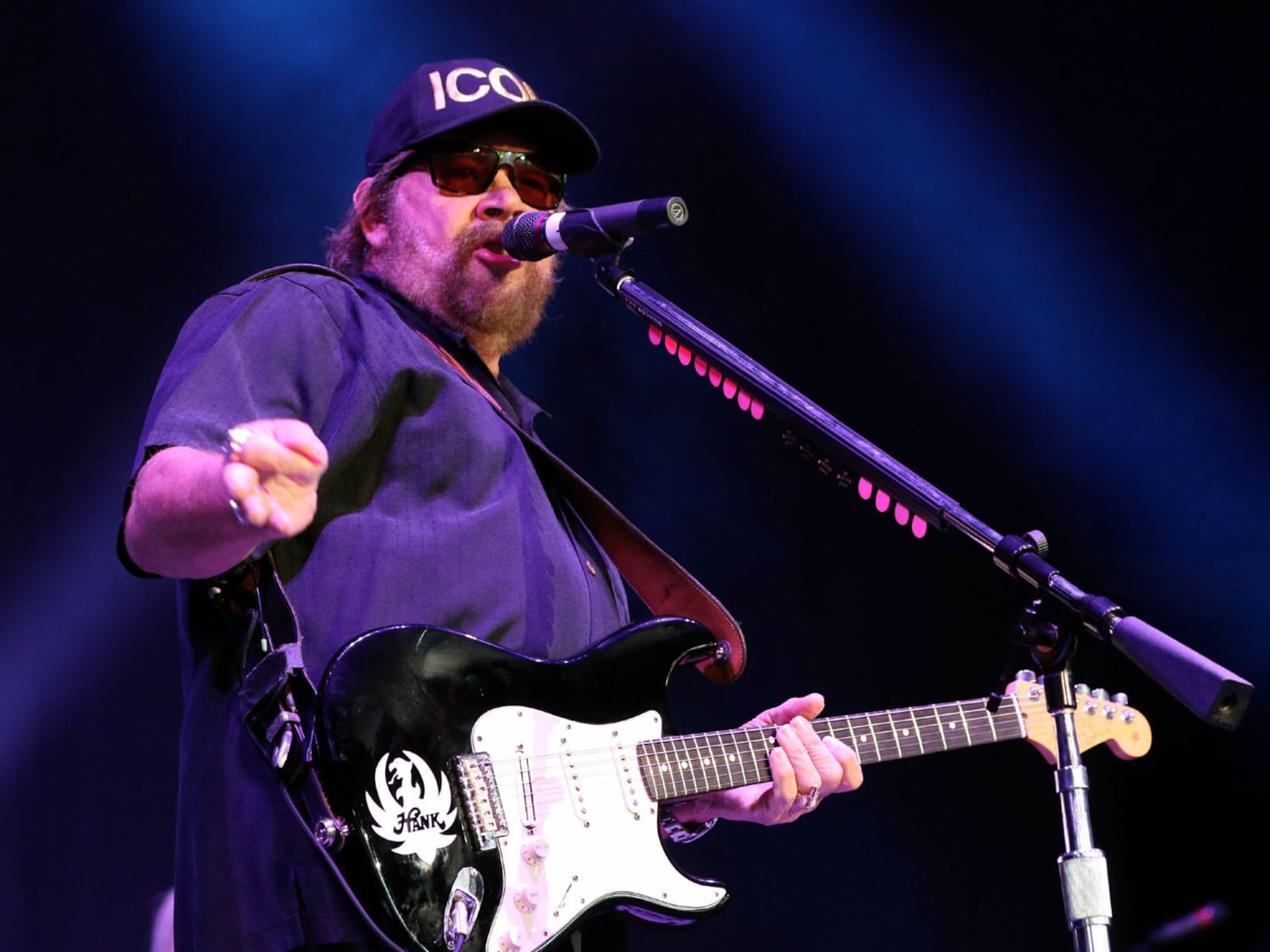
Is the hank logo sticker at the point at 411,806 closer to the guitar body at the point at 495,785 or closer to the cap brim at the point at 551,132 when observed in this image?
the guitar body at the point at 495,785

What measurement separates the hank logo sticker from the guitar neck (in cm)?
41

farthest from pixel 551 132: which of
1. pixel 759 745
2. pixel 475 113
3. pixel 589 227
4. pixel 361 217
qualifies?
pixel 759 745

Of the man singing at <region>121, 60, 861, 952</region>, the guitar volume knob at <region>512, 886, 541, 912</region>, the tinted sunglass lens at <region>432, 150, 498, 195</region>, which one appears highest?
the tinted sunglass lens at <region>432, 150, 498, 195</region>

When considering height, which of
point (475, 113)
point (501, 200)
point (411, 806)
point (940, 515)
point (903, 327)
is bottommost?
point (411, 806)

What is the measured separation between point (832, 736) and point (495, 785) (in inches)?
32.1

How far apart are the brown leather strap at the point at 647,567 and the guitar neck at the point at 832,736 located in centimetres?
15

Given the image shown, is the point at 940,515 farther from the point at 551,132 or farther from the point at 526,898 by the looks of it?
the point at 551,132

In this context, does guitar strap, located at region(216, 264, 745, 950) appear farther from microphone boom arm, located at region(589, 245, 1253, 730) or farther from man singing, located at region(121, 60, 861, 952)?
microphone boom arm, located at region(589, 245, 1253, 730)

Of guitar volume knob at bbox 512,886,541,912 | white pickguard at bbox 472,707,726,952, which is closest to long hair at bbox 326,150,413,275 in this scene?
white pickguard at bbox 472,707,726,952

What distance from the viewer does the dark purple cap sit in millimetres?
2314

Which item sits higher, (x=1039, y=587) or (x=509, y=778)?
(x=1039, y=587)

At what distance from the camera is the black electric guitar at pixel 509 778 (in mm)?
1545

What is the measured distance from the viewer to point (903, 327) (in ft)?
12.5

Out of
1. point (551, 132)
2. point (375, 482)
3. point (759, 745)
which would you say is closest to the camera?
point (375, 482)
